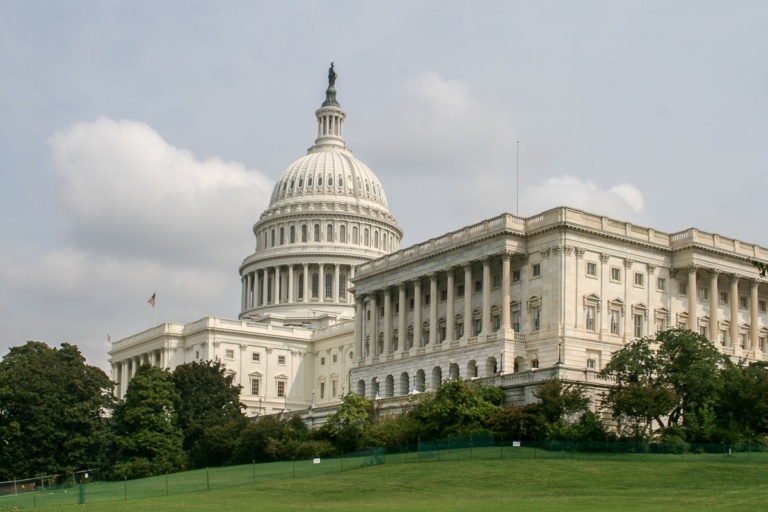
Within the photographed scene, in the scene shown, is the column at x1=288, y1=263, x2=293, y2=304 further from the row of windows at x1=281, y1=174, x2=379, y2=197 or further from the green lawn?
the green lawn

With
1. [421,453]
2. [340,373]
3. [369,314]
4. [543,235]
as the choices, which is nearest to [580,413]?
[421,453]

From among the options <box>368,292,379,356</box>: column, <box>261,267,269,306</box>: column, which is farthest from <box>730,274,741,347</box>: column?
<box>261,267,269,306</box>: column

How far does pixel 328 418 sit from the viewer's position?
318ft

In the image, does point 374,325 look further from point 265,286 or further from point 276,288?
point 265,286

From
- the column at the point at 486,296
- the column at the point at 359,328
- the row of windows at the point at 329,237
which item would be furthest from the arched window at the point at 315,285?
the column at the point at 486,296

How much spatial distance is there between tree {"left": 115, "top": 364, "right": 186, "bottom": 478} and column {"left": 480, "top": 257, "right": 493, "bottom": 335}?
2746 centimetres

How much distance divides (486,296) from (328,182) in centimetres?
8013

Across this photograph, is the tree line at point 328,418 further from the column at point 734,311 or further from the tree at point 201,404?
the column at point 734,311

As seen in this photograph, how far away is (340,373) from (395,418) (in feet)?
206

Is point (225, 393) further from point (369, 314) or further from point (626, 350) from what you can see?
point (626, 350)

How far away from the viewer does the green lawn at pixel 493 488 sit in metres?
55.8

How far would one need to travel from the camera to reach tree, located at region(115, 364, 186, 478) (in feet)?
329

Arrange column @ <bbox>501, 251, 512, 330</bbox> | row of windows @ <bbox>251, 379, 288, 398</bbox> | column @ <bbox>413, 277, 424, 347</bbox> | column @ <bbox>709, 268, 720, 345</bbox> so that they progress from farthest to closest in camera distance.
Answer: row of windows @ <bbox>251, 379, 288, 398</bbox> < column @ <bbox>413, 277, 424, 347</bbox> < column @ <bbox>709, 268, 720, 345</bbox> < column @ <bbox>501, 251, 512, 330</bbox>

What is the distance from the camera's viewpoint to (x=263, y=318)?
173375 millimetres
